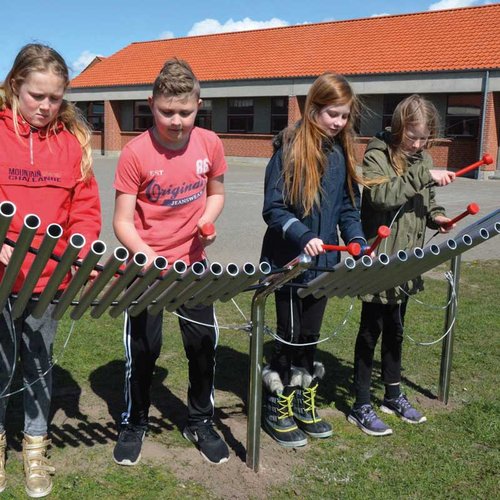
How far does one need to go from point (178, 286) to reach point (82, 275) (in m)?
0.37

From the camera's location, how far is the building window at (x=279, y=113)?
89.6 ft

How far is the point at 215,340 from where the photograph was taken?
130 inches

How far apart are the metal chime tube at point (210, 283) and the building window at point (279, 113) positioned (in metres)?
25.2

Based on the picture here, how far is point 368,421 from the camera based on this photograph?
3.62 m

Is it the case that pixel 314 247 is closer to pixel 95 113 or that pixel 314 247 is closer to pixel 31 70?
pixel 31 70

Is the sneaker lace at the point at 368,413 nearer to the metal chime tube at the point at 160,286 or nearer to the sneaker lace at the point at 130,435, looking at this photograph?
the sneaker lace at the point at 130,435

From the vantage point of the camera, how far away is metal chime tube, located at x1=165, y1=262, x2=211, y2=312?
2.37 meters

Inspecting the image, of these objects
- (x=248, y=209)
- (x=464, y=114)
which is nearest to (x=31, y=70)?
(x=248, y=209)

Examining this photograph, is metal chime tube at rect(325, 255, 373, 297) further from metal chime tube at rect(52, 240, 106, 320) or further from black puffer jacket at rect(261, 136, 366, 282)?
metal chime tube at rect(52, 240, 106, 320)

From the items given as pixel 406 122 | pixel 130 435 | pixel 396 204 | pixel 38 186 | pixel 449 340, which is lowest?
pixel 130 435

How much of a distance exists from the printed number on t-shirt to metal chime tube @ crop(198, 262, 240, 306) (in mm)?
742

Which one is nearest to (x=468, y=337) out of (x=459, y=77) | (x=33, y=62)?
(x=33, y=62)

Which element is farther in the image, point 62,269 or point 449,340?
point 449,340

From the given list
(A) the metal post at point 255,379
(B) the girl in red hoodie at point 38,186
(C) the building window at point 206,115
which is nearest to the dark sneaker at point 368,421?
(A) the metal post at point 255,379
